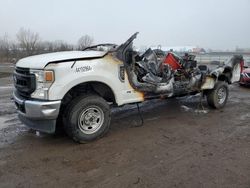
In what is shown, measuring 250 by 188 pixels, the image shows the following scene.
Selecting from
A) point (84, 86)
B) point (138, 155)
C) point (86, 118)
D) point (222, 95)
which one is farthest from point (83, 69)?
point (222, 95)

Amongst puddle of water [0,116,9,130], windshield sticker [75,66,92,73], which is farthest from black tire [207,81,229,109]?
puddle of water [0,116,9,130]

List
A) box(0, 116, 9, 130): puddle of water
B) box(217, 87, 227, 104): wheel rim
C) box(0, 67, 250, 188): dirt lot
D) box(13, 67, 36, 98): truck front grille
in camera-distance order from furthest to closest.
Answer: box(217, 87, 227, 104): wheel rim → box(0, 116, 9, 130): puddle of water → box(13, 67, 36, 98): truck front grille → box(0, 67, 250, 188): dirt lot

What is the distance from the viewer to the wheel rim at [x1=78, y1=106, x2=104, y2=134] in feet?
14.9

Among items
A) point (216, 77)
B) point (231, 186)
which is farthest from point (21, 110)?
point (216, 77)

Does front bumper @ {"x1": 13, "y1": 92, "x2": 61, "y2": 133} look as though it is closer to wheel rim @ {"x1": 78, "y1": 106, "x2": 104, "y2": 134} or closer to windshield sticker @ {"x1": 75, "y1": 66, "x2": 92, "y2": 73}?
wheel rim @ {"x1": 78, "y1": 106, "x2": 104, "y2": 134}

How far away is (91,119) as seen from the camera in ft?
15.4

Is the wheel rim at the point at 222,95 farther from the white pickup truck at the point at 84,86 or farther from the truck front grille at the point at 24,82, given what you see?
the truck front grille at the point at 24,82

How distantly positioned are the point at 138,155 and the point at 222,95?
172 inches

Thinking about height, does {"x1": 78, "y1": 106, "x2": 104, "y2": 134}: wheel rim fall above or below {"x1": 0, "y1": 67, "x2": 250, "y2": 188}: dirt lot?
above

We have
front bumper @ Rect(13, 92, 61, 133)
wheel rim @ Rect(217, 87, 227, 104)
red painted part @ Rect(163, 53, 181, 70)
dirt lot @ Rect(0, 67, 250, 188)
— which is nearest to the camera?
dirt lot @ Rect(0, 67, 250, 188)

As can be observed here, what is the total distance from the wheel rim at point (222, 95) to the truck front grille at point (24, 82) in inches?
202

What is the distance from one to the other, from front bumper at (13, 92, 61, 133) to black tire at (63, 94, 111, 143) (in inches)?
11.2

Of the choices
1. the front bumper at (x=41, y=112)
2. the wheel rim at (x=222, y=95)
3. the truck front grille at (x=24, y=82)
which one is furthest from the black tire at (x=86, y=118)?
the wheel rim at (x=222, y=95)

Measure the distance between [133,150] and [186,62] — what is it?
358cm
